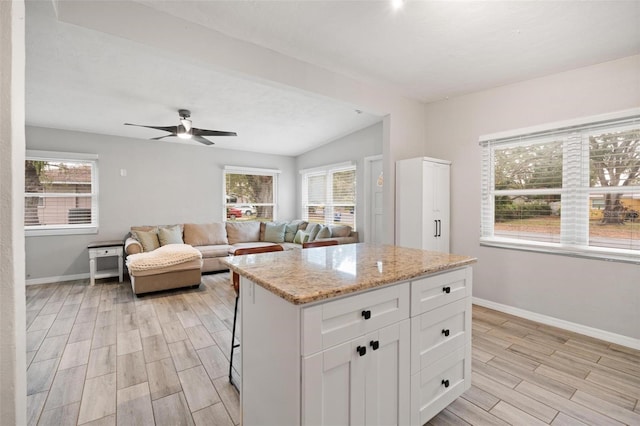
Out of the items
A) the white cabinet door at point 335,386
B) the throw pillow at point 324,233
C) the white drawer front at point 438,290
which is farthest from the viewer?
the throw pillow at point 324,233

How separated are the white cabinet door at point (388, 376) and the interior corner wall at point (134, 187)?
5346mm

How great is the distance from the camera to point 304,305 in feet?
3.67

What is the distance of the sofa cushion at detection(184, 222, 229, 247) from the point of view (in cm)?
554

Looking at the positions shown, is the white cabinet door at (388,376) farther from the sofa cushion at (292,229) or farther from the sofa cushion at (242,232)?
the sofa cushion at (242,232)

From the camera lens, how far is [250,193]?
21.8 ft

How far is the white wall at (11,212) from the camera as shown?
2.87 ft

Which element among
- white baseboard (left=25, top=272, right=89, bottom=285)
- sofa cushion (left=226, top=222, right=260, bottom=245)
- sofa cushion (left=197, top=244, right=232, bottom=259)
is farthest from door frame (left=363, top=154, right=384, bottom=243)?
white baseboard (left=25, top=272, right=89, bottom=285)

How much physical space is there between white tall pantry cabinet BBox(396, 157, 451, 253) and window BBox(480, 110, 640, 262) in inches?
18.1

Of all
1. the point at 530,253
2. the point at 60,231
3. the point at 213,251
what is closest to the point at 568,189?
the point at 530,253

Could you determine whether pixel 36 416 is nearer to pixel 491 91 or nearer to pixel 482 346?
pixel 482 346

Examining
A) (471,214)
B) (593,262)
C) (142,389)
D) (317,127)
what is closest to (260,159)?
(317,127)

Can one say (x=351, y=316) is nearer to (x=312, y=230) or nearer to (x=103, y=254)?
(x=312, y=230)

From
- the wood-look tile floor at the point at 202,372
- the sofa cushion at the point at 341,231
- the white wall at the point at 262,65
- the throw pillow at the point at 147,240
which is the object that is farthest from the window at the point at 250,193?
the white wall at the point at 262,65

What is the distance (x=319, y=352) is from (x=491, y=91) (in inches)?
142
